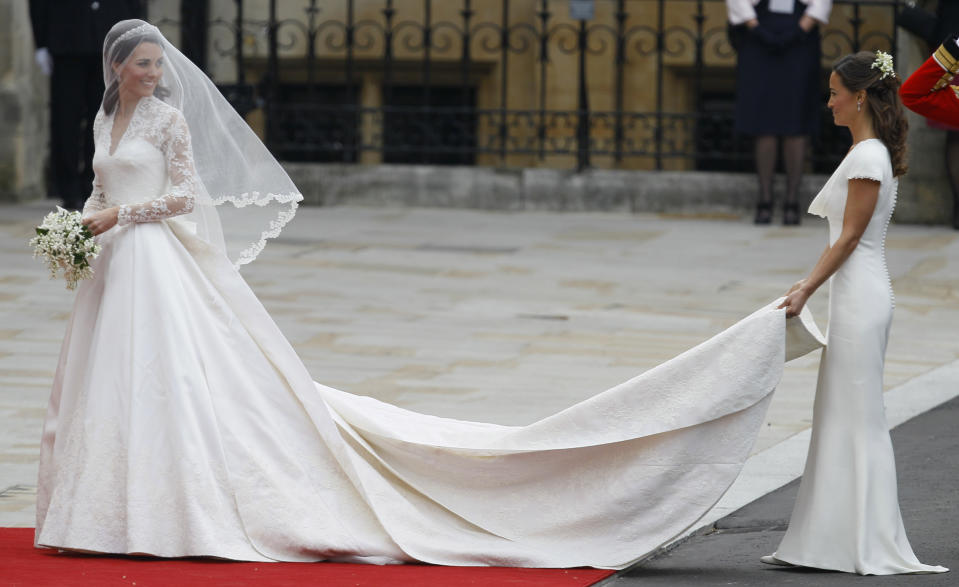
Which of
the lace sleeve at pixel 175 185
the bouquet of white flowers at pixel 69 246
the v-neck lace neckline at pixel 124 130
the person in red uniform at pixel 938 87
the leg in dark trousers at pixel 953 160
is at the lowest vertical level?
the leg in dark trousers at pixel 953 160

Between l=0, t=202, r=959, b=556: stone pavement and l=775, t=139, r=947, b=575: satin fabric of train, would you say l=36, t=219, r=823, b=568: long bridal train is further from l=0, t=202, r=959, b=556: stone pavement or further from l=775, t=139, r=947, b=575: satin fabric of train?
l=0, t=202, r=959, b=556: stone pavement

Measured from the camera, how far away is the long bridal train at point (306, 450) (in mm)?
5402

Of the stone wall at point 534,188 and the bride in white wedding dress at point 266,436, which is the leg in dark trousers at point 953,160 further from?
the bride in white wedding dress at point 266,436

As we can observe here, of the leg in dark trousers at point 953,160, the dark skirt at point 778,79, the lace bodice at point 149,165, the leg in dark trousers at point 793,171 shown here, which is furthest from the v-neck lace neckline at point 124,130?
the leg in dark trousers at point 953,160

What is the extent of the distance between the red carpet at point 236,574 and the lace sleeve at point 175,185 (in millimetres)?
1122

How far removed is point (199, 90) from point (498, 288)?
5.33 metres

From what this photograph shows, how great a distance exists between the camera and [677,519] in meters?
5.41

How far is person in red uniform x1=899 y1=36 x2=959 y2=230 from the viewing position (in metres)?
5.60

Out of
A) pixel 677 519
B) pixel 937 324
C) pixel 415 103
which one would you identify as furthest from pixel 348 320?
pixel 415 103

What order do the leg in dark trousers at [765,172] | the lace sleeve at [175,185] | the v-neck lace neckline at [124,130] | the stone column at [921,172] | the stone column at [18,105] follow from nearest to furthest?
the lace sleeve at [175,185], the v-neck lace neckline at [124,130], the leg in dark trousers at [765,172], the stone column at [921,172], the stone column at [18,105]

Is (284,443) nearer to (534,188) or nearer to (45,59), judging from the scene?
(45,59)

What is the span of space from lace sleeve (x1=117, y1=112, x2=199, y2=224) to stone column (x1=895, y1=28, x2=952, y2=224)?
9.23 meters

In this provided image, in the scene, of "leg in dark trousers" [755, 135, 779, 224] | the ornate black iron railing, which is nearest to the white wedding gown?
"leg in dark trousers" [755, 135, 779, 224]

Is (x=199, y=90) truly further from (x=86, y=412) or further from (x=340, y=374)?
(x=340, y=374)
